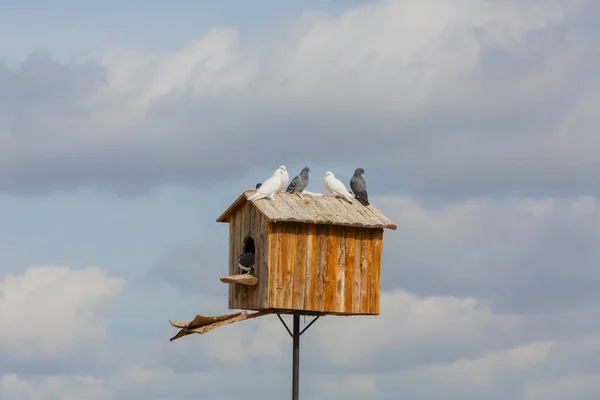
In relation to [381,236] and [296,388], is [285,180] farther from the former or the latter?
[296,388]

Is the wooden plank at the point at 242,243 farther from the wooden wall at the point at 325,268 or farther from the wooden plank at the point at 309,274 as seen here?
the wooden plank at the point at 309,274

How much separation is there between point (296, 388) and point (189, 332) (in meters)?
2.56

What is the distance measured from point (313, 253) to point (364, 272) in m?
1.25

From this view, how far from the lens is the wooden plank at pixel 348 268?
107ft

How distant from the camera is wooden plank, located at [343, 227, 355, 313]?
32.6 metres

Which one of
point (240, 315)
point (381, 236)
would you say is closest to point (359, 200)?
point (381, 236)

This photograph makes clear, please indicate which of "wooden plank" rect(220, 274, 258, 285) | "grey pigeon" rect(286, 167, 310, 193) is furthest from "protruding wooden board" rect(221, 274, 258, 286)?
"grey pigeon" rect(286, 167, 310, 193)

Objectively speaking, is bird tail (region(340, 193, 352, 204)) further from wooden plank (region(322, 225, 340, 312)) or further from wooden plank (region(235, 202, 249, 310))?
wooden plank (region(235, 202, 249, 310))

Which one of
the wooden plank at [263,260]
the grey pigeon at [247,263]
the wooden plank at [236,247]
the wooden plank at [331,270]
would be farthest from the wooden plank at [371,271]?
the wooden plank at [236,247]

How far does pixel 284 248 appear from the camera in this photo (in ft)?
105

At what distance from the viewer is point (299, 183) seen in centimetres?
3362

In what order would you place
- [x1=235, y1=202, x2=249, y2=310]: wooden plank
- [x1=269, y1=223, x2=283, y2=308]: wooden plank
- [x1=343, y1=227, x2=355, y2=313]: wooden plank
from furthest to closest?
[x1=235, y1=202, x2=249, y2=310]: wooden plank, [x1=343, y1=227, x2=355, y2=313]: wooden plank, [x1=269, y1=223, x2=283, y2=308]: wooden plank

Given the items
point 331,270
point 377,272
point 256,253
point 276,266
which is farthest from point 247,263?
point 377,272

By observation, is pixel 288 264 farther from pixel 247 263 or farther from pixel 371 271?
pixel 371 271
